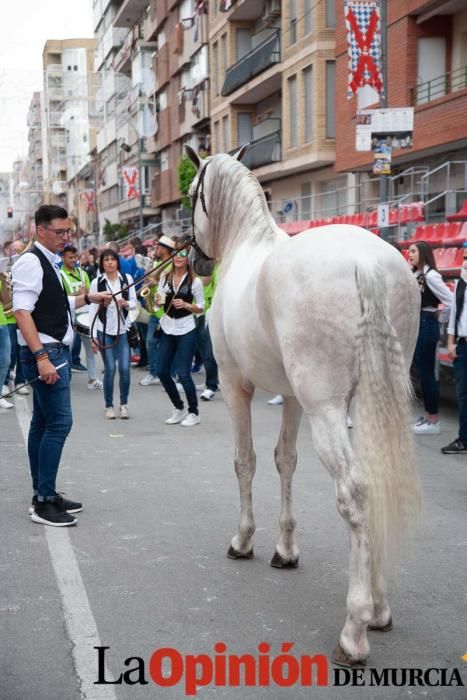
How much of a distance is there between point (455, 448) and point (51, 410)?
4.21 m

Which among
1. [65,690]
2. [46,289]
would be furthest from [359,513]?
[46,289]

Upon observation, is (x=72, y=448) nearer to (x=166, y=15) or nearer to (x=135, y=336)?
(x=135, y=336)

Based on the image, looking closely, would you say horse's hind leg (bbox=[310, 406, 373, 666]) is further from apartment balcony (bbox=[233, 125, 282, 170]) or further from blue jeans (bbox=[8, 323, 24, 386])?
apartment balcony (bbox=[233, 125, 282, 170])

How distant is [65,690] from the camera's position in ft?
11.5

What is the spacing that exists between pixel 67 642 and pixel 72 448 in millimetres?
4653

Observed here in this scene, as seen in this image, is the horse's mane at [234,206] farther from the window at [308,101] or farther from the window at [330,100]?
the window at [308,101]

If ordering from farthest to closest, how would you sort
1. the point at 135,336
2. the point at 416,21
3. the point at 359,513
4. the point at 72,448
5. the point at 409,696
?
1. the point at 416,21
2. the point at 135,336
3. the point at 72,448
4. the point at 359,513
5. the point at 409,696

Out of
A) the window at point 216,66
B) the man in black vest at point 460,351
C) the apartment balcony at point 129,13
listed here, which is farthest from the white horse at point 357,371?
the apartment balcony at point 129,13

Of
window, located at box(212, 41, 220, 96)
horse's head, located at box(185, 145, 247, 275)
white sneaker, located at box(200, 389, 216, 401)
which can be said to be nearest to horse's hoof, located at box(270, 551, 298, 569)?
horse's head, located at box(185, 145, 247, 275)

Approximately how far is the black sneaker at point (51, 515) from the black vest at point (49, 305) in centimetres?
122

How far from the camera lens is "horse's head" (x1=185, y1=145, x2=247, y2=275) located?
17.9 ft

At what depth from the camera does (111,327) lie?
10.6m

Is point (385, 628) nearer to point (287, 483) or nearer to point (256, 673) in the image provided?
point (256, 673)

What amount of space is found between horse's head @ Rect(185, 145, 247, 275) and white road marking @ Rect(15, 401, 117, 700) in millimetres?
2173
